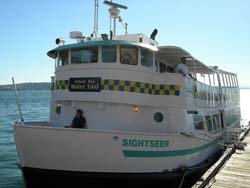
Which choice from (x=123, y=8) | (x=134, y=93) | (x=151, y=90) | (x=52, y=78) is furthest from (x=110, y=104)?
(x=123, y=8)

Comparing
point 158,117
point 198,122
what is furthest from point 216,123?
point 158,117

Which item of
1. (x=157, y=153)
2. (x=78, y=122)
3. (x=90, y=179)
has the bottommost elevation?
(x=90, y=179)

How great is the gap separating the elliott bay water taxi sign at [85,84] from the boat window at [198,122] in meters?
3.75

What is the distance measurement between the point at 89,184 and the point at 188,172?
3.00 meters

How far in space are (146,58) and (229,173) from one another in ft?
15.2

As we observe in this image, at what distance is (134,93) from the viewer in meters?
8.55

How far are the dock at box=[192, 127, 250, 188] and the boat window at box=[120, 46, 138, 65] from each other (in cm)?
392

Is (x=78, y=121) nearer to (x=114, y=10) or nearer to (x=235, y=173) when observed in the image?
(x=114, y=10)

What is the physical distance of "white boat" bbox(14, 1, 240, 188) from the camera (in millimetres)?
7508

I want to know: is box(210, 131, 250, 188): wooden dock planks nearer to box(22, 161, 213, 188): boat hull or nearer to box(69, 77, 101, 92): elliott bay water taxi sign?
box(22, 161, 213, 188): boat hull

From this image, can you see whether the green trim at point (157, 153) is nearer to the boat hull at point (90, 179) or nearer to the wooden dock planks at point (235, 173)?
the boat hull at point (90, 179)

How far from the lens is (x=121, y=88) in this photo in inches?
334

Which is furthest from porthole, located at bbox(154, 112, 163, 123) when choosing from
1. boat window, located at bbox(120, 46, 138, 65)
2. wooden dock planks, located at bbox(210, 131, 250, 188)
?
wooden dock planks, located at bbox(210, 131, 250, 188)

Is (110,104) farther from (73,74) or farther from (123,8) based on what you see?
(123,8)
